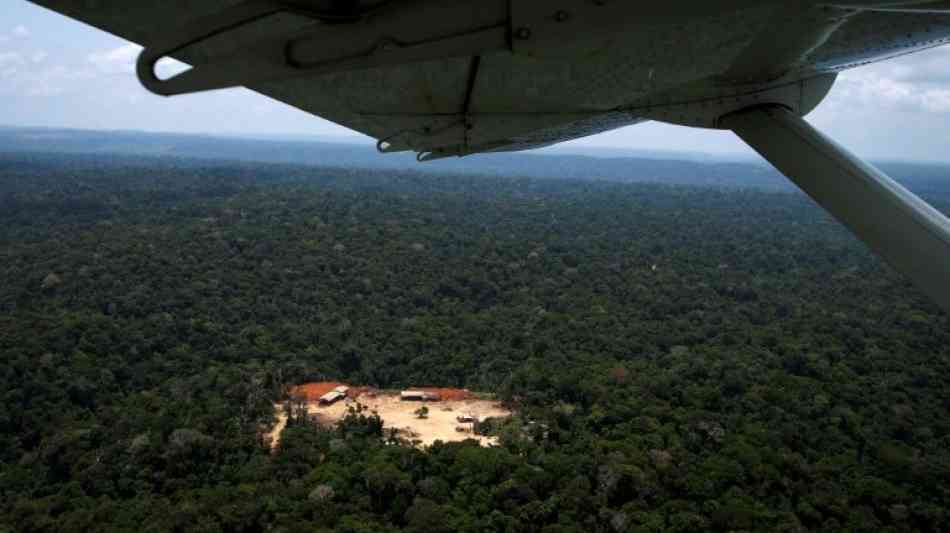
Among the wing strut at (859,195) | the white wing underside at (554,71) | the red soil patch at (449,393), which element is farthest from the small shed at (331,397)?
the wing strut at (859,195)

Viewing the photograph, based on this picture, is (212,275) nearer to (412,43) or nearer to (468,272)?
(468,272)

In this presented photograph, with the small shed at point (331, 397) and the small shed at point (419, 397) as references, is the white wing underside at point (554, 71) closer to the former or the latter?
the small shed at point (419, 397)

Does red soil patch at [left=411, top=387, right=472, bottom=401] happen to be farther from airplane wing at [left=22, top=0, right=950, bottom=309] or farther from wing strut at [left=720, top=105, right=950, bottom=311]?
wing strut at [left=720, top=105, right=950, bottom=311]

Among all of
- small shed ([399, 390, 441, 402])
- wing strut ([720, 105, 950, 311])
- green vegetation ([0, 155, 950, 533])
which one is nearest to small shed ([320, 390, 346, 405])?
green vegetation ([0, 155, 950, 533])

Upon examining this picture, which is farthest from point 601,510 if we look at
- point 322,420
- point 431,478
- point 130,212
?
point 130,212

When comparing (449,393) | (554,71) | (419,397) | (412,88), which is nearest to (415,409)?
(419,397)

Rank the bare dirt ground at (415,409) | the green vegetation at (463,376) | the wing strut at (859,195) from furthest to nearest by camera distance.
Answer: the bare dirt ground at (415,409) < the green vegetation at (463,376) < the wing strut at (859,195)

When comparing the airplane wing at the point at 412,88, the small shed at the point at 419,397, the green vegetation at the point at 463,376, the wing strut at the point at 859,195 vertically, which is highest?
the airplane wing at the point at 412,88
